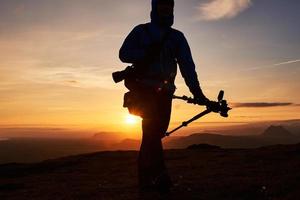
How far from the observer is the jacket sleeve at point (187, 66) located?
8.24m

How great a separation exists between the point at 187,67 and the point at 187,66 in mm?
18

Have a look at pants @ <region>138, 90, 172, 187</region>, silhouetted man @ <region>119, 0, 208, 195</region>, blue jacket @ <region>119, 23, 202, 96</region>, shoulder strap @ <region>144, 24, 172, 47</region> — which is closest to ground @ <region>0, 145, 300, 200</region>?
pants @ <region>138, 90, 172, 187</region>

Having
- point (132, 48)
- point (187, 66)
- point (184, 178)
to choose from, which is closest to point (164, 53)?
point (187, 66)

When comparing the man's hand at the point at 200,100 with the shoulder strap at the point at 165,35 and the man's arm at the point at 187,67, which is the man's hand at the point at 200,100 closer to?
the man's arm at the point at 187,67

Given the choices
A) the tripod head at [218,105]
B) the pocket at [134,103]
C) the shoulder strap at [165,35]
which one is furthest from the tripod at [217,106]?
the shoulder strap at [165,35]

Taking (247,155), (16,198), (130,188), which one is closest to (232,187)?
(130,188)

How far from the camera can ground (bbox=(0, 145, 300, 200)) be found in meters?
8.38

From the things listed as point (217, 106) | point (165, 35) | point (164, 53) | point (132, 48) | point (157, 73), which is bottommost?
point (217, 106)

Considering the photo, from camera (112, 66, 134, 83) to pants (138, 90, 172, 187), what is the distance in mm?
508

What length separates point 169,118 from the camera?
8500mm

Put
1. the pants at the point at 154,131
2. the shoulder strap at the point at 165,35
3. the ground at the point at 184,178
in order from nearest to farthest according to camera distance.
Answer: the shoulder strap at the point at 165,35
the pants at the point at 154,131
the ground at the point at 184,178

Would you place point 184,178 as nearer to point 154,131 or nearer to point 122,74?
point 154,131

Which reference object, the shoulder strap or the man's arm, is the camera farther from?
the man's arm

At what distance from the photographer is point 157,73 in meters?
8.10
